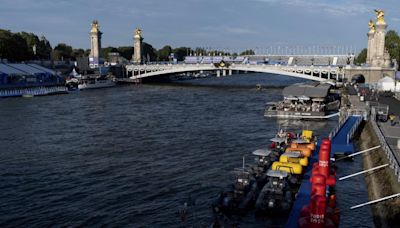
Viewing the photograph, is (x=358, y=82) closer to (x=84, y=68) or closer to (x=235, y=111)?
(x=235, y=111)

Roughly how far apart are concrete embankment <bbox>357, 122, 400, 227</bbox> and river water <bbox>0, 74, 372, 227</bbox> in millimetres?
602

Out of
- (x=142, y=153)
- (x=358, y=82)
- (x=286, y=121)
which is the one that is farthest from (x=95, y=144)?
(x=358, y=82)

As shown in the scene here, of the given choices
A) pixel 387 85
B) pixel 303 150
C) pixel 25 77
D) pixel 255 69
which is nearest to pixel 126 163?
pixel 303 150

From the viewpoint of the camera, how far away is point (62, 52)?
149375mm

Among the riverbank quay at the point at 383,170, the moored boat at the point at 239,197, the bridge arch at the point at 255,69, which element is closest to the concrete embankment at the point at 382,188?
the riverbank quay at the point at 383,170

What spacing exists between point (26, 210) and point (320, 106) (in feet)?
120

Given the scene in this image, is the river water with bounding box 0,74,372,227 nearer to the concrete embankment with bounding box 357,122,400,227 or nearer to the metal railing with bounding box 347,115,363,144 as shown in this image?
the concrete embankment with bounding box 357,122,400,227

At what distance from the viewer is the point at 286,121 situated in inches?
1829

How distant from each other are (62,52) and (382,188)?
142609mm

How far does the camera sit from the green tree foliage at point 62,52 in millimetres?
144075

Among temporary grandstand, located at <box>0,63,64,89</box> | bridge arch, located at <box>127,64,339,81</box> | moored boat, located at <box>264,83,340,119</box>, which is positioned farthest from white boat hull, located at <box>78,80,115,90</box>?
moored boat, located at <box>264,83,340,119</box>

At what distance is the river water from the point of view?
789 inches

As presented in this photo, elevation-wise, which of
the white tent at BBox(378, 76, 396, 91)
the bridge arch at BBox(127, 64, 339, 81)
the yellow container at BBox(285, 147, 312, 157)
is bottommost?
the yellow container at BBox(285, 147, 312, 157)

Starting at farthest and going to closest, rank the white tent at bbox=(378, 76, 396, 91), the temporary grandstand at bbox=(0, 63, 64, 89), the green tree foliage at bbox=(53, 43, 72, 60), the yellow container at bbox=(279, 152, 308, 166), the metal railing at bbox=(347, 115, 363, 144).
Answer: the green tree foliage at bbox=(53, 43, 72, 60) < the temporary grandstand at bbox=(0, 63, 64, 89) < the white tent at bbox=(378, 76, 396, 91) < the metal railing at bbox=(347, 115, 363, 144) < the yellow container at bbox=(279, 152, 308, 166)
